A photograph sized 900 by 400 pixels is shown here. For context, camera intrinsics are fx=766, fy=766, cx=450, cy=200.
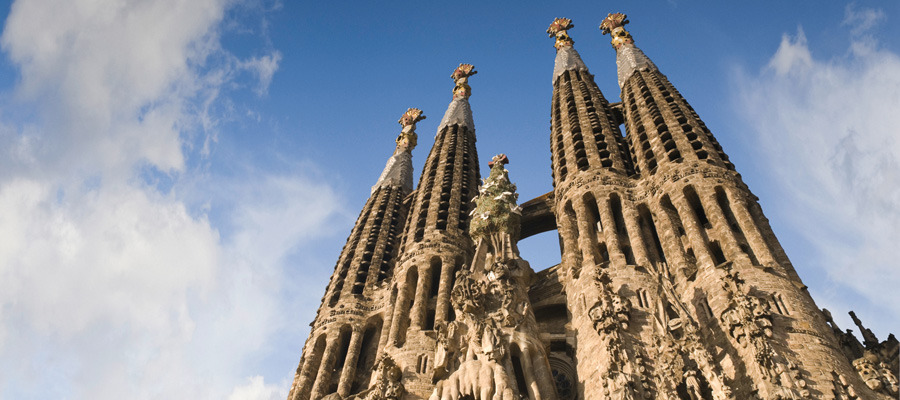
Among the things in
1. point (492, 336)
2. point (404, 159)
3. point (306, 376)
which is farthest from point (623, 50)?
point (492, 336)

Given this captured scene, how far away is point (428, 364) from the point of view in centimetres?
2764

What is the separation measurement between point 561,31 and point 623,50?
10497 millimetres

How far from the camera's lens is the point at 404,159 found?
55.5m

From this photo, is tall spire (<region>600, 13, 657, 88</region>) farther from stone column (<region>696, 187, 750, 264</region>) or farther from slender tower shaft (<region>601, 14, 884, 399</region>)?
stone column (<region>696, 187, 750, 264</region>)

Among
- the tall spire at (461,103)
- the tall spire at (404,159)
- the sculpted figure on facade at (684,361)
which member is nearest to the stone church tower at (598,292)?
the sculpted figure on facade at (684,361)

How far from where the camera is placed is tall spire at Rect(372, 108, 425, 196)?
51656mm

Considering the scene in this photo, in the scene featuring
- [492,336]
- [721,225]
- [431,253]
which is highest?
[431,253]

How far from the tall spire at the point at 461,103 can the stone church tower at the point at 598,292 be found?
9062mm

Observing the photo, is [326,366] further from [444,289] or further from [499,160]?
[499,160]

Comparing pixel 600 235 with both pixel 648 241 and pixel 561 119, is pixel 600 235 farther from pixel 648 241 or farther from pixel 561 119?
pixel 561 119

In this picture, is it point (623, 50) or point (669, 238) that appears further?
point (623, 50)

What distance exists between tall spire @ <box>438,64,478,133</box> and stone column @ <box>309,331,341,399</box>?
24.1 meters

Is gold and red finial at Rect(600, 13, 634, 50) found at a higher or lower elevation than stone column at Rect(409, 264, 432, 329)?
higher

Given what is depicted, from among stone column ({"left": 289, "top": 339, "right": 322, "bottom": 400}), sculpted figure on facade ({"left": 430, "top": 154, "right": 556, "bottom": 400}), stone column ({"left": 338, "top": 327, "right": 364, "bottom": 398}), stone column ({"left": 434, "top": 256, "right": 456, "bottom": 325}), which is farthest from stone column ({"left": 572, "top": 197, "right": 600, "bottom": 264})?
stone column ({"left": 289, "top": 339, "right": 322, "bottom": 400})
